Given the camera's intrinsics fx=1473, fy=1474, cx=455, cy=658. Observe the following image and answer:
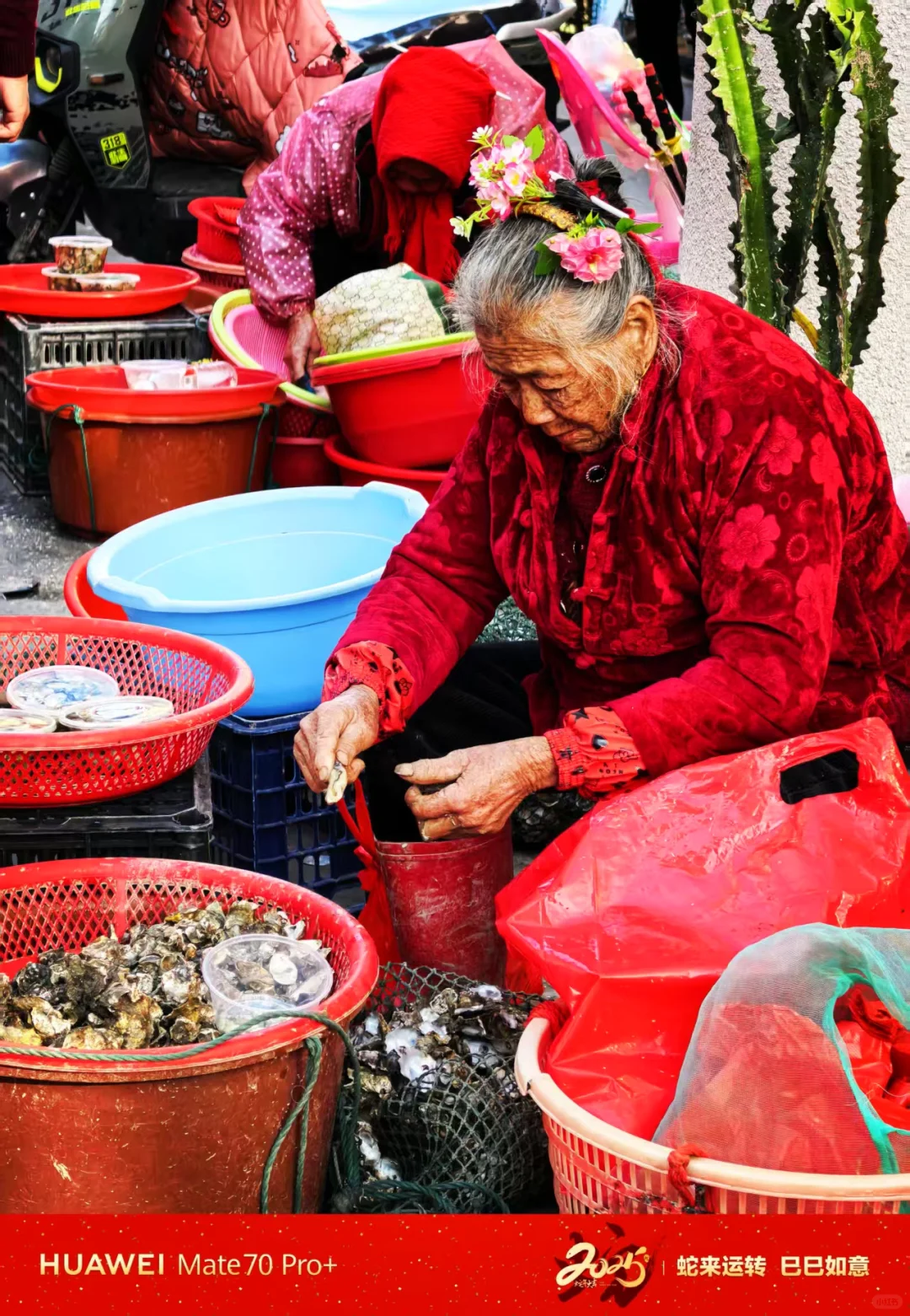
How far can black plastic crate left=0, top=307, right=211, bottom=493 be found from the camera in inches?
189

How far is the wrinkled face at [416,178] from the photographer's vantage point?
405 cm

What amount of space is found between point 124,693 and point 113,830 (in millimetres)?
489

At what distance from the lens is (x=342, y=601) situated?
112 inches

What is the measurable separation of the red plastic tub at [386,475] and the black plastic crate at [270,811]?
1292 millimetres

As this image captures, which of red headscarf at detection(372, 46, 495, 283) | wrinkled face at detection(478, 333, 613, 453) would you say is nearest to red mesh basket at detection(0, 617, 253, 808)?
wrinkled face at detection(478, 333, 613, 453)

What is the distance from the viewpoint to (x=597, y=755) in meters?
2.04

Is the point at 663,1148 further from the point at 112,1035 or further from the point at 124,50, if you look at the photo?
the point at 124,50

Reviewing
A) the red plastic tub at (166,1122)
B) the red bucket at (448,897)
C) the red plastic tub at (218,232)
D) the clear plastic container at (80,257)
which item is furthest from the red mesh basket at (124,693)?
the red plastic tub at (218,232)

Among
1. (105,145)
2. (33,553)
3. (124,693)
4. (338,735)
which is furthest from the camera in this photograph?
(105,145)

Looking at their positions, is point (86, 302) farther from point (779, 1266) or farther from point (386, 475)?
point (779, 1266)

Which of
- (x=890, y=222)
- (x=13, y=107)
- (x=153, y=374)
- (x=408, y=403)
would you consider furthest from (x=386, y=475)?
(x=13, y=107)

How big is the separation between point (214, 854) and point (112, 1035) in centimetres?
103


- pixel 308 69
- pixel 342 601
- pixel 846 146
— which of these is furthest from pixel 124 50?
pixel 342 601

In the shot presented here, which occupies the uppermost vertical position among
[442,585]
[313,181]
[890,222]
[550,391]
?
[550,391]
